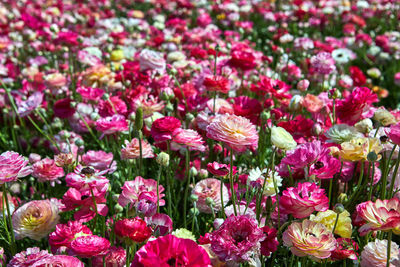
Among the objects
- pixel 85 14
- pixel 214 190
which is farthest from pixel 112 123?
pixel 85 14

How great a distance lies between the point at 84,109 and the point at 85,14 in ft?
7.95

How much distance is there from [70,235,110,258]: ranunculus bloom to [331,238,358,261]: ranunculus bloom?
2.02ft

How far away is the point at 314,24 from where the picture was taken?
4410 millimetres

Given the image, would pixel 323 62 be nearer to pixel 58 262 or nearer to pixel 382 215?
pixel 382 215

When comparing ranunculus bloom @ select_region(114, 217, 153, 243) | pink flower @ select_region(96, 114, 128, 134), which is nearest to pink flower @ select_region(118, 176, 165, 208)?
ranunculus bloom @ select_region(114, 217, 153, 243)

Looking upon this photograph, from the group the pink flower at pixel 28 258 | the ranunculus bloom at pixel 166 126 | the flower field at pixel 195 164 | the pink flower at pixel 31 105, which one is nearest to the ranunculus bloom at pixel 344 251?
the flower field at pixel 195 164

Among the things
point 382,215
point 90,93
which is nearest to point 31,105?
point 90,93

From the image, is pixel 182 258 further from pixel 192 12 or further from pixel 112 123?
pixel 192 12

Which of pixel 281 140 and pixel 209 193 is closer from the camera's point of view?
pixel 281 140

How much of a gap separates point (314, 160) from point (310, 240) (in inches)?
10.2

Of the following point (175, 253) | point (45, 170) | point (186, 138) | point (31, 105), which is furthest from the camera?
point (31, 105)

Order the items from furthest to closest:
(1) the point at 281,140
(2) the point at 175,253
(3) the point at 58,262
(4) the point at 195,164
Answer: (4) the point at 195,164
(1) the point at 281,140
(3) the point at 58,262
(2) the point at 175,253

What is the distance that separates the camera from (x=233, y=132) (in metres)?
1.24

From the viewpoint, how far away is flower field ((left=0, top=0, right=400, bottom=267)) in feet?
3.66
